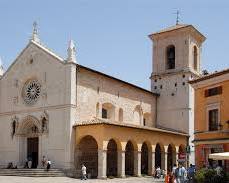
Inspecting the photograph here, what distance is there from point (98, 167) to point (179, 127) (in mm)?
15732

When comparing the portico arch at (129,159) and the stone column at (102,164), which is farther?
the portico arch at (129,159)

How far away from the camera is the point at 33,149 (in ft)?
131

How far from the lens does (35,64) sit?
40.0 metres

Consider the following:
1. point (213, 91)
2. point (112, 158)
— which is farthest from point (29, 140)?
point (213, 91)

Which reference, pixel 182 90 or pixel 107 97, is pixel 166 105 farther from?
pixel 107 97

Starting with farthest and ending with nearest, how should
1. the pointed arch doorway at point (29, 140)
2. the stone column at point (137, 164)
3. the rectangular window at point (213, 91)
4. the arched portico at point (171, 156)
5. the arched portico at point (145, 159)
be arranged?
the arched portico at point (171, 156), the arched portico at point (145, 159), the pointed arch doorway at point (29, 140), the stone column at point (137, 164), the rectangular window at point (213, 91)

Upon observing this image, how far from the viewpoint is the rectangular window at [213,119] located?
1111 inches

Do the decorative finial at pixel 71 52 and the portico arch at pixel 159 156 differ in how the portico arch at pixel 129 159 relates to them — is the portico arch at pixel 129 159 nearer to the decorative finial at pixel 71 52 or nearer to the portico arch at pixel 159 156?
the portico arch at pixel 159 156

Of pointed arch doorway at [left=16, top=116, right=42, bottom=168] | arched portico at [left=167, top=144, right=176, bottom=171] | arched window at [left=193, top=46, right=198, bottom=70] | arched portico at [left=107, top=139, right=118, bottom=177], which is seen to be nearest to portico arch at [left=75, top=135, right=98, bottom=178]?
arched portico at [left=107, top=139, right=118, bottom=177]

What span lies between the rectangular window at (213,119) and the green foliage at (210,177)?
5.36 metres

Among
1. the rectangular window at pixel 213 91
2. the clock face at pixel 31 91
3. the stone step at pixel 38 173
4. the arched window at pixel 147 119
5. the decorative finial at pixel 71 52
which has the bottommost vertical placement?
the stone step at pixel 38 173

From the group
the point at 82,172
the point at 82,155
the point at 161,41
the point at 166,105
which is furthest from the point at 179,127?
the point at 82,172

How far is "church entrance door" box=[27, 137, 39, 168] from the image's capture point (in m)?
39.6

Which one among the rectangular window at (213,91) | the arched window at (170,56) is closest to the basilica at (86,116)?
the arched window at (170,56)
